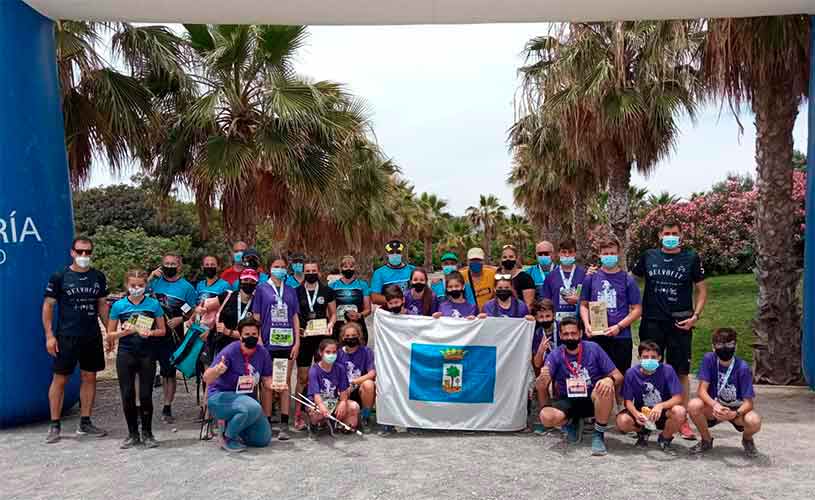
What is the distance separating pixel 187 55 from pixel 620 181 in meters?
10.4

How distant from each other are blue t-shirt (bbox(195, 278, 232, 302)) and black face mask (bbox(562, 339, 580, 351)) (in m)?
4.12

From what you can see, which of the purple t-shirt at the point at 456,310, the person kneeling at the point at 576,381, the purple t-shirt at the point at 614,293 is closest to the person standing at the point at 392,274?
the purple t-shirt at the point at 456,310

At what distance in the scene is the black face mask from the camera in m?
6.80

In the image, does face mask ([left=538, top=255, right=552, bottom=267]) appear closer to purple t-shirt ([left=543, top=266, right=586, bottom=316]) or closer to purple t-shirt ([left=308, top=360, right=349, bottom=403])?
purple t-shirt ([left=543, top=266, right=586, bottom=316])

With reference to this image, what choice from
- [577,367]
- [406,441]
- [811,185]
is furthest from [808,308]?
[406,441]

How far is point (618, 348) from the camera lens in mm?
7430

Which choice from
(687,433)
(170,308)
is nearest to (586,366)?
(687,433)

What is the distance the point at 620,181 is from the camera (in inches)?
664

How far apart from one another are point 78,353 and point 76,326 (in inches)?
11.6

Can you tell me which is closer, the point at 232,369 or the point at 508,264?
the point at 232,369

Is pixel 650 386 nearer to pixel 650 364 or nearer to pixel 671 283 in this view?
pixel 650 364

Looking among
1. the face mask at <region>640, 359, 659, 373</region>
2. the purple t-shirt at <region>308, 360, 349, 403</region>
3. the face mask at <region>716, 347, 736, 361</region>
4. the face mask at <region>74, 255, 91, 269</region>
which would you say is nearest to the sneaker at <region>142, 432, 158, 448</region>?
the purple t-shirt at <region>308, 360, 349, 403</region>

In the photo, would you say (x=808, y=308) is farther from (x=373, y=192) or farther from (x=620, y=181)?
(x=373, y=192)

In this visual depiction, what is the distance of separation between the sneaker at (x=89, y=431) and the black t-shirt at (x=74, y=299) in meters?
0.98
